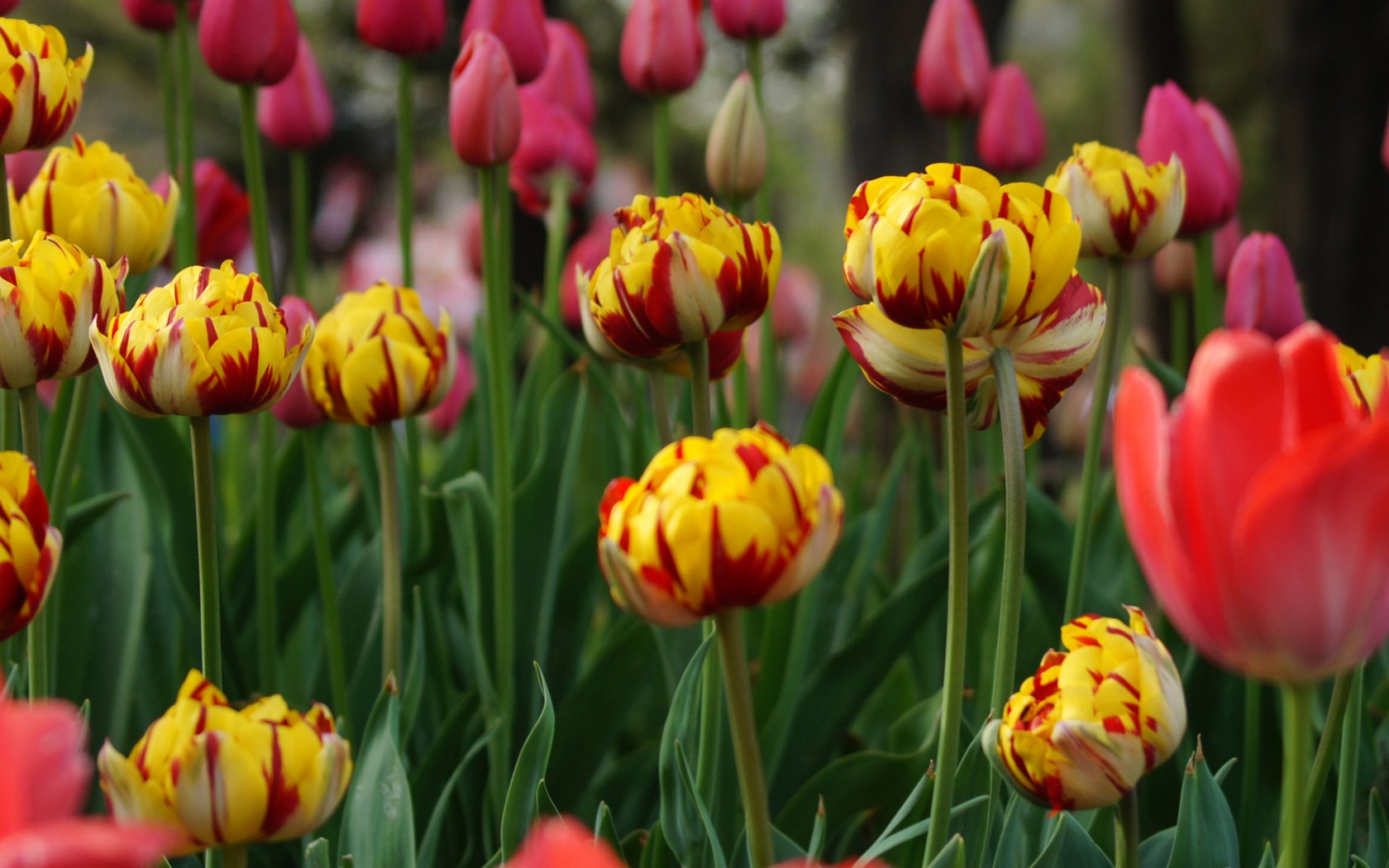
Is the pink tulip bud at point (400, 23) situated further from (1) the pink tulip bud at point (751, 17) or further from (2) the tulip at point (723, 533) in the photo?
(2) the tulip at point (723, 533)

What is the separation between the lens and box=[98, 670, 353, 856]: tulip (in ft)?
1.73

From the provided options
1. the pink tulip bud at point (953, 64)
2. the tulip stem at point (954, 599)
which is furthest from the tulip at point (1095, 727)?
the pink tulip bud at point (953, 64)

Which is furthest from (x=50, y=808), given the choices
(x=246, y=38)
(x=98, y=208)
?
(x=246, y=38)

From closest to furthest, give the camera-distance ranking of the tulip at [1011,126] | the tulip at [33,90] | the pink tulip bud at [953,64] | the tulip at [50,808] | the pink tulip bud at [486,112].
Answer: the tulip at [50,808], the tulip at [33,90], the pink tulip bud at [486,112], the pink tulip bud at [953,64], the tulip at [1011,126]

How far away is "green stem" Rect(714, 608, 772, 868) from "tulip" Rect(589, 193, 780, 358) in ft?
0.77

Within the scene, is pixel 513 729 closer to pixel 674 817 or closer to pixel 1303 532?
pixel 674 817

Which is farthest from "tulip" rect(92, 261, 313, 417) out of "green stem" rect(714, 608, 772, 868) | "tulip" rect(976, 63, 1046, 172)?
"tulip" rect(976, 63, 1046, 172)

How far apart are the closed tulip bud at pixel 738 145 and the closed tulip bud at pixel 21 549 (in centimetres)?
69

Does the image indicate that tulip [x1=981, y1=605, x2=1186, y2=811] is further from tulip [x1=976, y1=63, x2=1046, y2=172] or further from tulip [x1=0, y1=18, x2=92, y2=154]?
tulip [x1=976, y1=63, x2=1046, y2=172]

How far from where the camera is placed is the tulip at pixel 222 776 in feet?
1.73

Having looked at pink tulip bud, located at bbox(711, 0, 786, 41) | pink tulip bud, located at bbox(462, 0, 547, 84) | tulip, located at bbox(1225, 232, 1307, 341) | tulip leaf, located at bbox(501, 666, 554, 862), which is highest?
pink tulip bud, located at bbox(711, 0, 786, 41)

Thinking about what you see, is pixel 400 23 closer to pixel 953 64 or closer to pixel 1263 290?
pixel 953 64

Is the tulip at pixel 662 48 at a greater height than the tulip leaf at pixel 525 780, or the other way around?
the tulip at pixel 662 48

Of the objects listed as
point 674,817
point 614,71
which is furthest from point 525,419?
point 614,71
